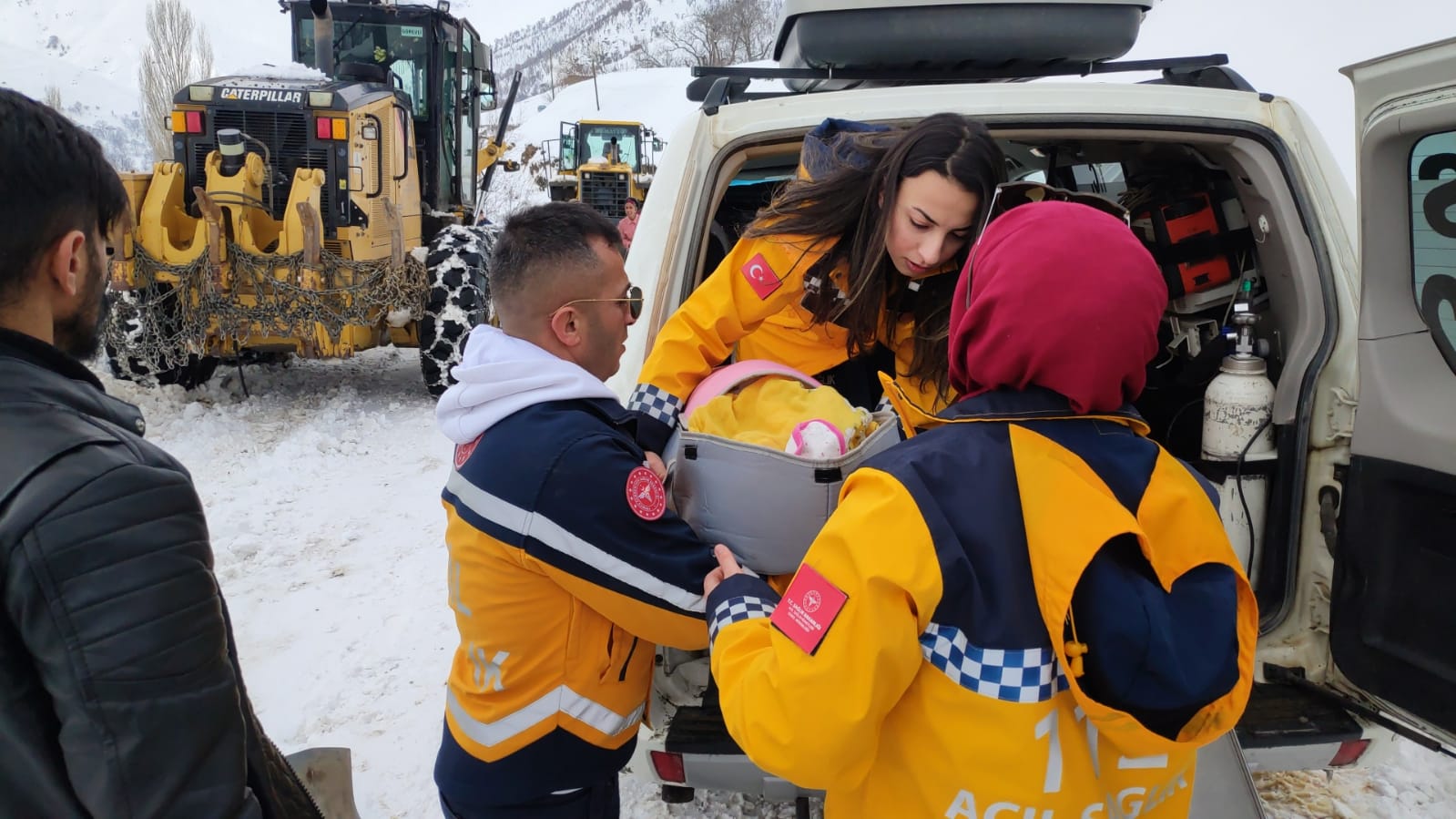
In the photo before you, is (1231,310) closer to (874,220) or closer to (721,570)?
(874,220)

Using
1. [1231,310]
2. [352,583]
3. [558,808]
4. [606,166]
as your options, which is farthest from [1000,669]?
[606,166]

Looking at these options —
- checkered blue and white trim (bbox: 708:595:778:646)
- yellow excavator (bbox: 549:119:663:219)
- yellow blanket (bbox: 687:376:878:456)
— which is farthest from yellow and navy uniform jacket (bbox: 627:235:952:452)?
yellow excavator (bbox: 549:119:663:219)

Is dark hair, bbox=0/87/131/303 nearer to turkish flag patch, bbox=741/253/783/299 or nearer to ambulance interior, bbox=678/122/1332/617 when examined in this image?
turkish flag patch, bbox=741/253/783/299

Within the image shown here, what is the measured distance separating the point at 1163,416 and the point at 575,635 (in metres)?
2.28

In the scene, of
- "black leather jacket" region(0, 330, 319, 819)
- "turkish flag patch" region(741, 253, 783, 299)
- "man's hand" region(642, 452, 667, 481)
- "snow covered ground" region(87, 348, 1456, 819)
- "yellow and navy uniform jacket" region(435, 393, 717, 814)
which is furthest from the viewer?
"snow covered ground" region(87, 348, 1456, 819)

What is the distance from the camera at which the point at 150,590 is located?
3.30 ft

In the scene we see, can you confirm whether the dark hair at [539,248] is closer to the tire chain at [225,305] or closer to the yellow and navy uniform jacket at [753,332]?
the yellow and navy uniform jacket at [753,332]

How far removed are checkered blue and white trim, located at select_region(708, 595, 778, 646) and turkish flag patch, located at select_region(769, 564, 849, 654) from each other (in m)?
0.17

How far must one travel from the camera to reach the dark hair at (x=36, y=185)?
1014 mm

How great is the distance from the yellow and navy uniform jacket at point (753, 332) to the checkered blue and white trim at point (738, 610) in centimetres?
71

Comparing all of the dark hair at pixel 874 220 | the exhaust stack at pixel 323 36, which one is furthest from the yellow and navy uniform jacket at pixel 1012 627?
the exhaust stack at pixel 323 36

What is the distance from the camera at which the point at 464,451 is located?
166 cm

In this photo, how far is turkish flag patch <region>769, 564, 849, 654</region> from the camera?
3.65ft

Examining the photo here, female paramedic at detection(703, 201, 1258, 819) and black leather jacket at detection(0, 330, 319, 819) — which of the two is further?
female paramedic at detection(703, 201, 1258, 819)
